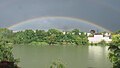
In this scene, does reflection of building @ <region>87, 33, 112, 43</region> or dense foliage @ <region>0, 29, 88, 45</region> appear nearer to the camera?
dense foliage @ <region>0, 29, 88, 45</region>

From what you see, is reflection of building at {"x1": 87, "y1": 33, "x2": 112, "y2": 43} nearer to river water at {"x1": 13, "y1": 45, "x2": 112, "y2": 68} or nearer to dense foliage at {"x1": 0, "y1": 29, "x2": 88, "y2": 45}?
dense foliage at {"x1": 0, "y1": 29, "x2": 88, "y2": 45}

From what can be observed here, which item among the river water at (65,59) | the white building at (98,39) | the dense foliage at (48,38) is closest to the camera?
the river water at (65,59)

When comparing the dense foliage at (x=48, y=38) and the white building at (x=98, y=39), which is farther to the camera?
the white building at (x=98, y=39)

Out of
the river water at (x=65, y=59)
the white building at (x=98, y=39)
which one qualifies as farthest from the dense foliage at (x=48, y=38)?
the river water at (x=65, y=59)

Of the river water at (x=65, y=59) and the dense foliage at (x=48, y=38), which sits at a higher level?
the dense foliage at (x=48, y=38)

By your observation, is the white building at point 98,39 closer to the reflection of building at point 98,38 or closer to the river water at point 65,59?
the reflection of building at point 98,38

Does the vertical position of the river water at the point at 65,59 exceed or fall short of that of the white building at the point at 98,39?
it falls short

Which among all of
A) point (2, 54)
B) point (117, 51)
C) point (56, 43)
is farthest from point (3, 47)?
point (56, 43)

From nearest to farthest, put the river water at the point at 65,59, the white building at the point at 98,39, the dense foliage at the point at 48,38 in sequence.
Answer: the river water at the point at 65,59 → the dense foliage at the point at 48,38 → the white building at the point at 98,39

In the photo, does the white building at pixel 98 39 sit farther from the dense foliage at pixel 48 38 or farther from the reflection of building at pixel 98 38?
the dense foliage at pixel 48 38

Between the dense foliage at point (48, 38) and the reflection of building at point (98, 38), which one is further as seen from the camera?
the reflection of building at point (98, 38)

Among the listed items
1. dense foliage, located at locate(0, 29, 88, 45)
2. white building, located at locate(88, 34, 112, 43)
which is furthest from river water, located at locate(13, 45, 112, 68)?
white building, located at locate(88, 34, 112, 43)

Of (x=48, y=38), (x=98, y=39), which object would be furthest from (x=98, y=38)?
(x=48, y=38)

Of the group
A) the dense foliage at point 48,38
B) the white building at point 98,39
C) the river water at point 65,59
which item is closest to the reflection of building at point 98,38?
the white building at point 98,39
